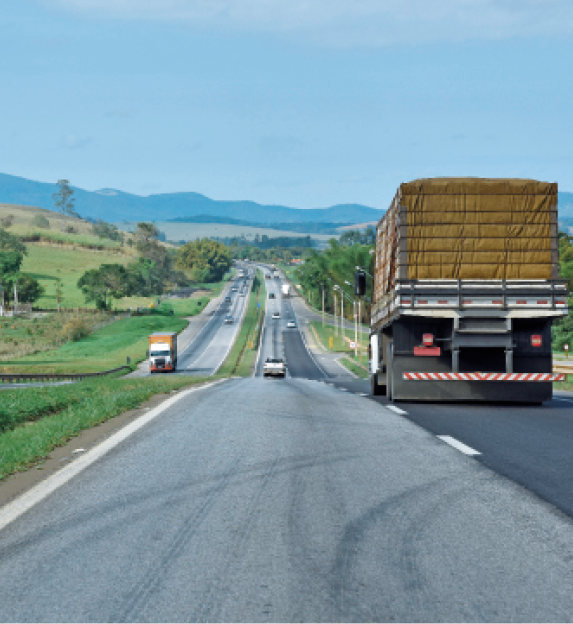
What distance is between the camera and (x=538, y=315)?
16.3 metres

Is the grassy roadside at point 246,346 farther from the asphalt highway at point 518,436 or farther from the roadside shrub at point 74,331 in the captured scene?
the asphalt highway at point 518,436

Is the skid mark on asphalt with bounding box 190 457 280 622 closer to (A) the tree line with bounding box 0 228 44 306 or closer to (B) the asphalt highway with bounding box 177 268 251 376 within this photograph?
(B) the asphalt highway with bounding box 177 268 251 376

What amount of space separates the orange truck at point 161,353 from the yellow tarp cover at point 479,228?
5299cm

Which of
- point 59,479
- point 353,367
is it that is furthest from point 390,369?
point 353,367

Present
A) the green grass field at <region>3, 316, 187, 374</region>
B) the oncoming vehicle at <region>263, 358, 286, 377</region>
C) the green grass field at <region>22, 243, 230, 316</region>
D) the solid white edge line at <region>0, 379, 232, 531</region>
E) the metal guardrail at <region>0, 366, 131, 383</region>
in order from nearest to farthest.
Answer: the solid white edge line at <region>0, 379, 232, 531</region> < the metal guardrail at <region>0, 366, 131, 383</region> < the oncoming vehicle at <region>263, 358, 286, 377</region> < the green grass field at <region>3, 316, 187, 374</region> < the green grass field at <region>22, 243, 230, 316</region>

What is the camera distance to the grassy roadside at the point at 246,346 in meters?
74.1

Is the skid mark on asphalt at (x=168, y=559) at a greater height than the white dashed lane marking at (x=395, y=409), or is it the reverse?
the skid mark on asphalt at (x=168, y=559)

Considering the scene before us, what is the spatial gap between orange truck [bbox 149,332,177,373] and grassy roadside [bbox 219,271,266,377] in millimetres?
4454

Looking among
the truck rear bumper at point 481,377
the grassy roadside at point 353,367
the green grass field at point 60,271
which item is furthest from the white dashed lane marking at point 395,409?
the green grass field at point 60,271

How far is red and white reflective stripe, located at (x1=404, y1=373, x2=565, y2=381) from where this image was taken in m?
16.7

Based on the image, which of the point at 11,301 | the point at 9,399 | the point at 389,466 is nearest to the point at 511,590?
the point at 389,466

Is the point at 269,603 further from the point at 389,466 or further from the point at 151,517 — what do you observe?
the point at 389,466

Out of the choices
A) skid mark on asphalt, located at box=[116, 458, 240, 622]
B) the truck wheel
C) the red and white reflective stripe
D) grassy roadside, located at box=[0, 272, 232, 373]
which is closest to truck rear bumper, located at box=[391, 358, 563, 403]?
the red and white reflective stripe

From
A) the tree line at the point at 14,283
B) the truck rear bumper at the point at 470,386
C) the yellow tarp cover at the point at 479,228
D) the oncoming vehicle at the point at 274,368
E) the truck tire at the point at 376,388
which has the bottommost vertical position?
the oncoming vehicle at the point at 274,368
